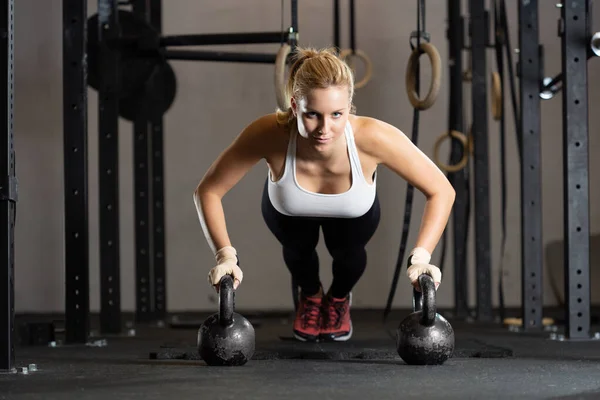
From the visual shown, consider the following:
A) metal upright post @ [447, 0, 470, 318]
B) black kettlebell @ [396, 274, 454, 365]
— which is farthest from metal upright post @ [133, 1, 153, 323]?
black kettlebell @ [396, 274, 454, 365]

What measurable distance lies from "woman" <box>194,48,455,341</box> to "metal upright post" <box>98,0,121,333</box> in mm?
1194

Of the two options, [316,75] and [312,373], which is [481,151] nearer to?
[316,75]

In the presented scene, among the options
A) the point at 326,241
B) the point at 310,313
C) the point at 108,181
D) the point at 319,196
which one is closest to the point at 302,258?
the point at 326,241

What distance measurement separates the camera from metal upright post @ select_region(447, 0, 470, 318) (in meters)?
5.46

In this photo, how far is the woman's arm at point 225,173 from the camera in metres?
2.70

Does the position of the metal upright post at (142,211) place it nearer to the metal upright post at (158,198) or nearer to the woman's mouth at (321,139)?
the metal upright post at (158,198)

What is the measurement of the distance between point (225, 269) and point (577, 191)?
1.66m

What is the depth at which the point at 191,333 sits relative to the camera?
4273 mm

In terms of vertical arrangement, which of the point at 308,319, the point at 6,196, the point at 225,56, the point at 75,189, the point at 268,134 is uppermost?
the point at 225,56

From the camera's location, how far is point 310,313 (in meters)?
3.57

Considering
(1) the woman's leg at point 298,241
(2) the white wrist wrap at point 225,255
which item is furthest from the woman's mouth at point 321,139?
(1) the woman's leg at point 298,241

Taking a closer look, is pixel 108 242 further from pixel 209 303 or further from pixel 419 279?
pixel 209 303

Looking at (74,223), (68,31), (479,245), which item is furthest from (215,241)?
(479,245)

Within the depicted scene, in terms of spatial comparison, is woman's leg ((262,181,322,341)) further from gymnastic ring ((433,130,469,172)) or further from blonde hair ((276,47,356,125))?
gymnastic ring ((433,130,469,172))
